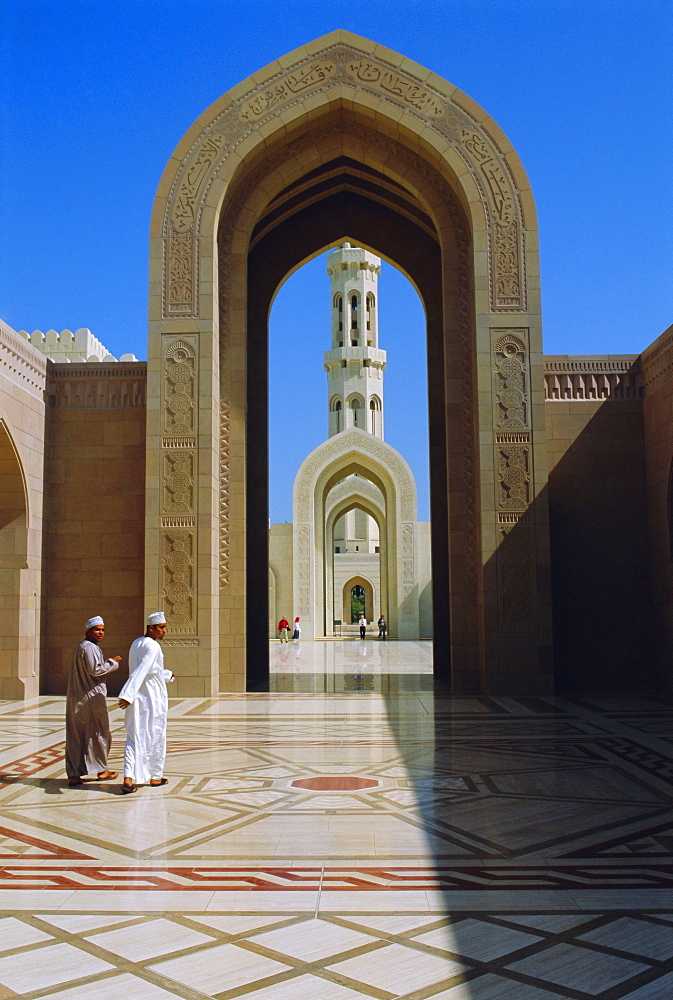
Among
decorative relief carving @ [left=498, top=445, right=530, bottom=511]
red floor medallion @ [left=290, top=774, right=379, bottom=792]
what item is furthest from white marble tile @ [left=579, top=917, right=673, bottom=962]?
decorative relief carving @ [left=498, top=445, right=530, bottom=511]

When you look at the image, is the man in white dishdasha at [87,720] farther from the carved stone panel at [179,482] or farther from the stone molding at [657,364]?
the stone molding at [657,364]

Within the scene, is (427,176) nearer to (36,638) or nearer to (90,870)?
(36,638)

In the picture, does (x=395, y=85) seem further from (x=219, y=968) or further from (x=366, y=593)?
(x=366, y=593)

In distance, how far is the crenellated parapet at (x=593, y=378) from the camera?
10172mm

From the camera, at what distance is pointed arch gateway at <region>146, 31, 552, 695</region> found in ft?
30.6

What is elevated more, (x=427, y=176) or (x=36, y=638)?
(x=427, y=176)

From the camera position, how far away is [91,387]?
10250 mm

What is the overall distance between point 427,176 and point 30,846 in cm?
905

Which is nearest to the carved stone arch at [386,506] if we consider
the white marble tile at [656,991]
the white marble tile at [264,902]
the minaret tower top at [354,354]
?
the minaret tower top at [354,354]

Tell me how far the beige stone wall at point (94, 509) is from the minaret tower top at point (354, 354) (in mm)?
21932

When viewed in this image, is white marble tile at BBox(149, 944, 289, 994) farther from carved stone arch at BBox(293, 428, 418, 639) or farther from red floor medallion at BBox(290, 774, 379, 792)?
carved stone arch at BBox(293, 428, 418, 639)

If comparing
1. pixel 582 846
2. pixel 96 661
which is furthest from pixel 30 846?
pixel 582 846

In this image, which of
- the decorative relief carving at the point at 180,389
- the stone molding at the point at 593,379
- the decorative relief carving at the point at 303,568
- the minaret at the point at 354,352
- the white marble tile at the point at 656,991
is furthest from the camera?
the minaret at the point at 354,352

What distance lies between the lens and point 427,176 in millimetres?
10703
